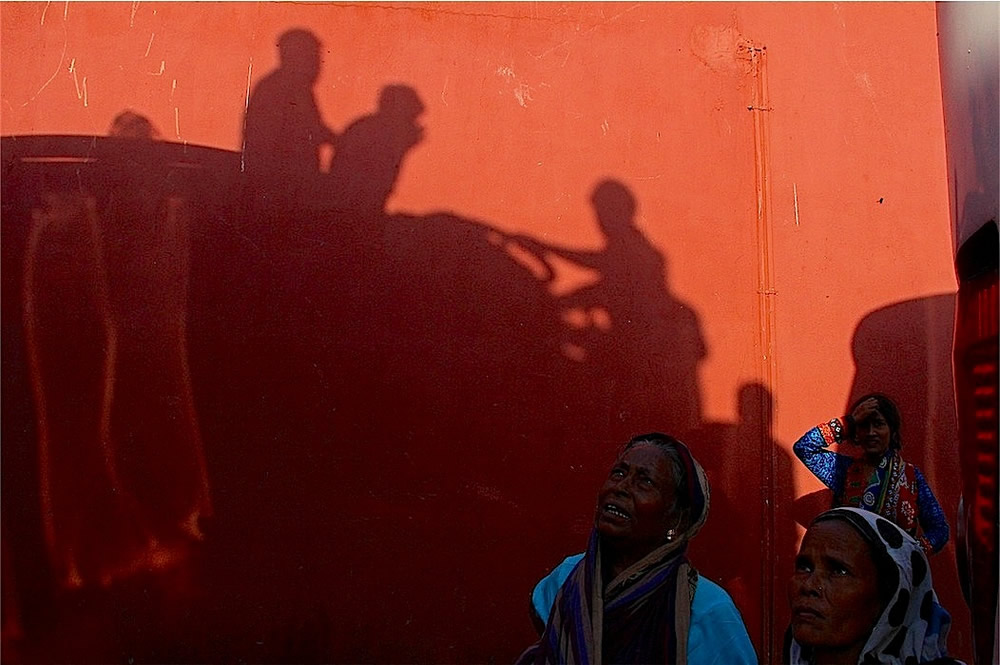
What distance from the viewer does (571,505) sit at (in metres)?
5.17

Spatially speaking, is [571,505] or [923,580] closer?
[923,580]

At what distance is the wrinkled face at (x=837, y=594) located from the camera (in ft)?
7.55

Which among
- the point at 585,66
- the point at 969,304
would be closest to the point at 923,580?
the point at 969,304

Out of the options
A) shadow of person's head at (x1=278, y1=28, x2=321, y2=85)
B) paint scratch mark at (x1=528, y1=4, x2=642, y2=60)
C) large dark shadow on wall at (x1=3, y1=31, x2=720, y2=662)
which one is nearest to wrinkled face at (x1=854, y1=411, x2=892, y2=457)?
large dark shadow on wall at (x1=3, y1=31, x2=720, y2=662)

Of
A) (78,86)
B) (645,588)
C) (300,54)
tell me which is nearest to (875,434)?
(645,588)

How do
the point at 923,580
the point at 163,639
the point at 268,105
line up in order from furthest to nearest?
the point at 268,105 → the point at 163,639 → the point at 923,580

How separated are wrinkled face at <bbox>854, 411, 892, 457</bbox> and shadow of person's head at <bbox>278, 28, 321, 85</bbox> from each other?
9.88 ft

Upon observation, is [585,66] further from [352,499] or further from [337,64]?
[352,499]

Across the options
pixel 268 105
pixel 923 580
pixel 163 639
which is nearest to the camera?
pixel 923 580

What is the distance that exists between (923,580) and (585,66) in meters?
3.65

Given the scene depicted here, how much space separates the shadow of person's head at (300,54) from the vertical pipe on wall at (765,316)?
85.8 inches

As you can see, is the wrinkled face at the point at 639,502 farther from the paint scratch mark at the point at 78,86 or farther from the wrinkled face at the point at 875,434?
the paint scratch mark at the point at 78,86

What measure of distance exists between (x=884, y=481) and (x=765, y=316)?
3.72ft

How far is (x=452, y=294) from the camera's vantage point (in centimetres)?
523
